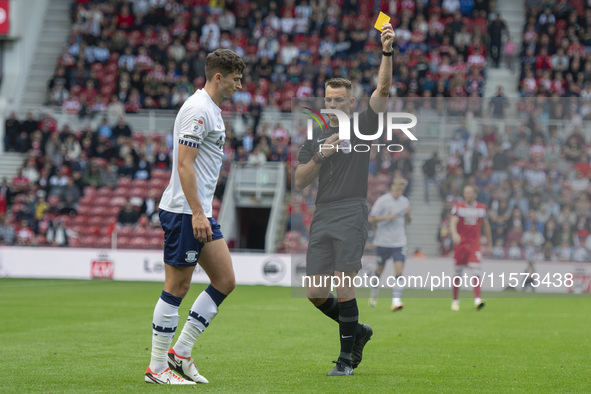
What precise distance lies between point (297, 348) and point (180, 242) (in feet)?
11.1

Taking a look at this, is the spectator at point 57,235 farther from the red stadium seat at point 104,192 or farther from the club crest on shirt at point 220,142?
the club crest on shirt at point 220,142

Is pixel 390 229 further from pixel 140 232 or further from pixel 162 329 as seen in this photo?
pixel 140 232

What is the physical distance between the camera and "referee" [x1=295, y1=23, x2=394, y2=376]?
7445 millimetres

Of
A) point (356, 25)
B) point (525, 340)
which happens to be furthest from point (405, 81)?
point (525, 340)

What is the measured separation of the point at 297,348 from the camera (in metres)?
9.64

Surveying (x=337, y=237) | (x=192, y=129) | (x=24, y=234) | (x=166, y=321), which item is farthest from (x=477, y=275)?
(x=24, y=234)

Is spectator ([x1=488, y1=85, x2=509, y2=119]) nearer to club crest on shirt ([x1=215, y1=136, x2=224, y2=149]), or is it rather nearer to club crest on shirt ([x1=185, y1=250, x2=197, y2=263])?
club crest on shirt ([x1=215, y1=136, x2=224, y2=149])

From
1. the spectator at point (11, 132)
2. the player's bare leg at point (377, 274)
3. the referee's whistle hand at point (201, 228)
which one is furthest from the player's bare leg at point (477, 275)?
the spectator at point (11, 132)

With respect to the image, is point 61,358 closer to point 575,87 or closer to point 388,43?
point 388,43

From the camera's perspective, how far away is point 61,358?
8359 mm

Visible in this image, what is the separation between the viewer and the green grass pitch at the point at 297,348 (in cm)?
699

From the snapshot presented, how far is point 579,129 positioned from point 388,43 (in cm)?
1476

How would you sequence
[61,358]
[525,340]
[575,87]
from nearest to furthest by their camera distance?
[61,358] → [525,340] → [575,87]

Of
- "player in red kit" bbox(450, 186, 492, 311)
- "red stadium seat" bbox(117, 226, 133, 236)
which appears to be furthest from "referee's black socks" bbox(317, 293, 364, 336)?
"red stadium seat" bbox(117, 226, 133, 236)
